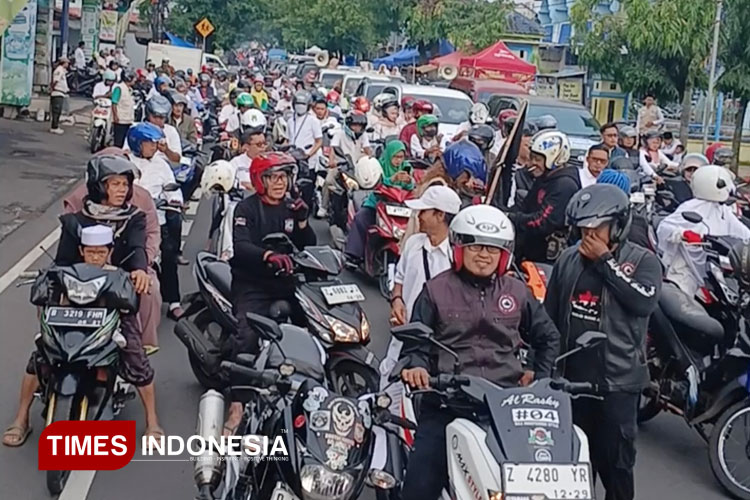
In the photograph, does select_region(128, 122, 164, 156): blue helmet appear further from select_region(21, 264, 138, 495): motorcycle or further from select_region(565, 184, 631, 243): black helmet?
select_region(565, 184, 631, 243): black helmet

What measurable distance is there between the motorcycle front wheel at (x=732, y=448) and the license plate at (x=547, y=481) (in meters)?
3.07

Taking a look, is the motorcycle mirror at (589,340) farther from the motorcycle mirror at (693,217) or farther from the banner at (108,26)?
the banner at (108,26)

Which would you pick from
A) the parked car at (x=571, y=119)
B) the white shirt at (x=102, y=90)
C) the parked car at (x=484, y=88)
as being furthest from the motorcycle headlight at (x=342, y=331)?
the parked car at (x=484, y=88)

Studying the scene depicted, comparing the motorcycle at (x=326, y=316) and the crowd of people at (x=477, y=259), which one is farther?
the motorcycle at (x=326, y=316)

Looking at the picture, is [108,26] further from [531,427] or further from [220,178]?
[531,427]

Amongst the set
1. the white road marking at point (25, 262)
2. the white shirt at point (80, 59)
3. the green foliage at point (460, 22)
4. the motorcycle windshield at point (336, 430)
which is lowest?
the white road marking at point (25, 262)

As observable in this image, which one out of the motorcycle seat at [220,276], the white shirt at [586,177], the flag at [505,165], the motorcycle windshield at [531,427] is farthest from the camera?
the white shirt at [586,177]

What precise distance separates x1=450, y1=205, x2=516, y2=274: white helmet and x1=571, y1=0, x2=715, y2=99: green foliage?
19064 millimetres

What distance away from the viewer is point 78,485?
6.25 meters

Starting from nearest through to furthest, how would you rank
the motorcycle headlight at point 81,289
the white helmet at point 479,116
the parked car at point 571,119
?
the motorcycle headlight at point 81,289, the white helmet at point 479,116, the parked car at point 571,119

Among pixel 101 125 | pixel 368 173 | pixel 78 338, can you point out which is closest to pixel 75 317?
pixel 78 338

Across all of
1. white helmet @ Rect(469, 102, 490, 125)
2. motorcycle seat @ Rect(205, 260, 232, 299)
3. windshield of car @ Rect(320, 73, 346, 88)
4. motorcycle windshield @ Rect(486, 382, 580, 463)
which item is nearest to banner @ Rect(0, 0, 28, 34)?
white helmet @ Rect(469, 102, 490, 125)

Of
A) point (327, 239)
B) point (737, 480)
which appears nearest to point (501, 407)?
point (737, 480)

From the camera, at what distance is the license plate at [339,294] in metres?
7.12
